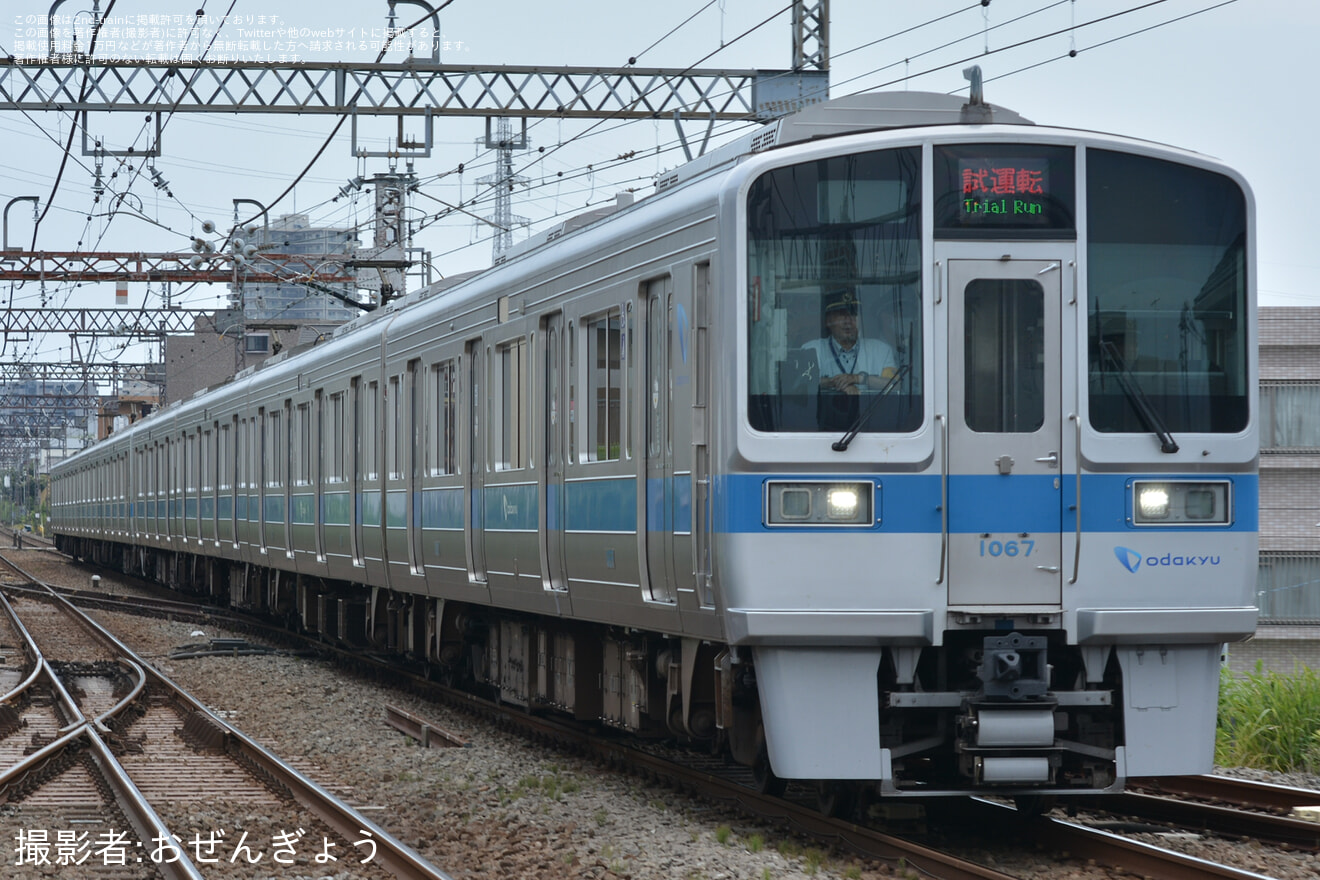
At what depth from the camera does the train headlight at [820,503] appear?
7.34 metres

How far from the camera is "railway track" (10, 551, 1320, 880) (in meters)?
6.77

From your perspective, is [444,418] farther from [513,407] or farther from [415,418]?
[513,407]

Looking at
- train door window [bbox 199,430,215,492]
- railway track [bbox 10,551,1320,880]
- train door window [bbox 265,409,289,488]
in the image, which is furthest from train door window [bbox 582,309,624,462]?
train door window [bbox 199,430,215,492]

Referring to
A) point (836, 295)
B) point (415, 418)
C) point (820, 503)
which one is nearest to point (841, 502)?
point (820, 503)

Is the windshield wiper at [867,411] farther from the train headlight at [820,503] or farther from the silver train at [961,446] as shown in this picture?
the train headlight at [820,503]

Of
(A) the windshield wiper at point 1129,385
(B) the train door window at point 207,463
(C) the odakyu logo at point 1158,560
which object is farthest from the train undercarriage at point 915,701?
(B) the train door window at point 207,463

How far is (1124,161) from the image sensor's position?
25.1ft

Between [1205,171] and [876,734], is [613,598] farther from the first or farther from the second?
[1205,171]

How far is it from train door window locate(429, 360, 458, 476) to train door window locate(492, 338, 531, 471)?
3.63 ft

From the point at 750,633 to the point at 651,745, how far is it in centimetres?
397

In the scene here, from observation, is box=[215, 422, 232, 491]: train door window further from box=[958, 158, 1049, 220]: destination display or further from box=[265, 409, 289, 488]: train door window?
box=[958, 158, 1049, 220]: destination display

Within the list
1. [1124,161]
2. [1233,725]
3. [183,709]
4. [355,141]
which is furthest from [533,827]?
[355,141]

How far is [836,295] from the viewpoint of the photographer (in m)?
7.44

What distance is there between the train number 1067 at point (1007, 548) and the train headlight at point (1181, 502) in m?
0.48
